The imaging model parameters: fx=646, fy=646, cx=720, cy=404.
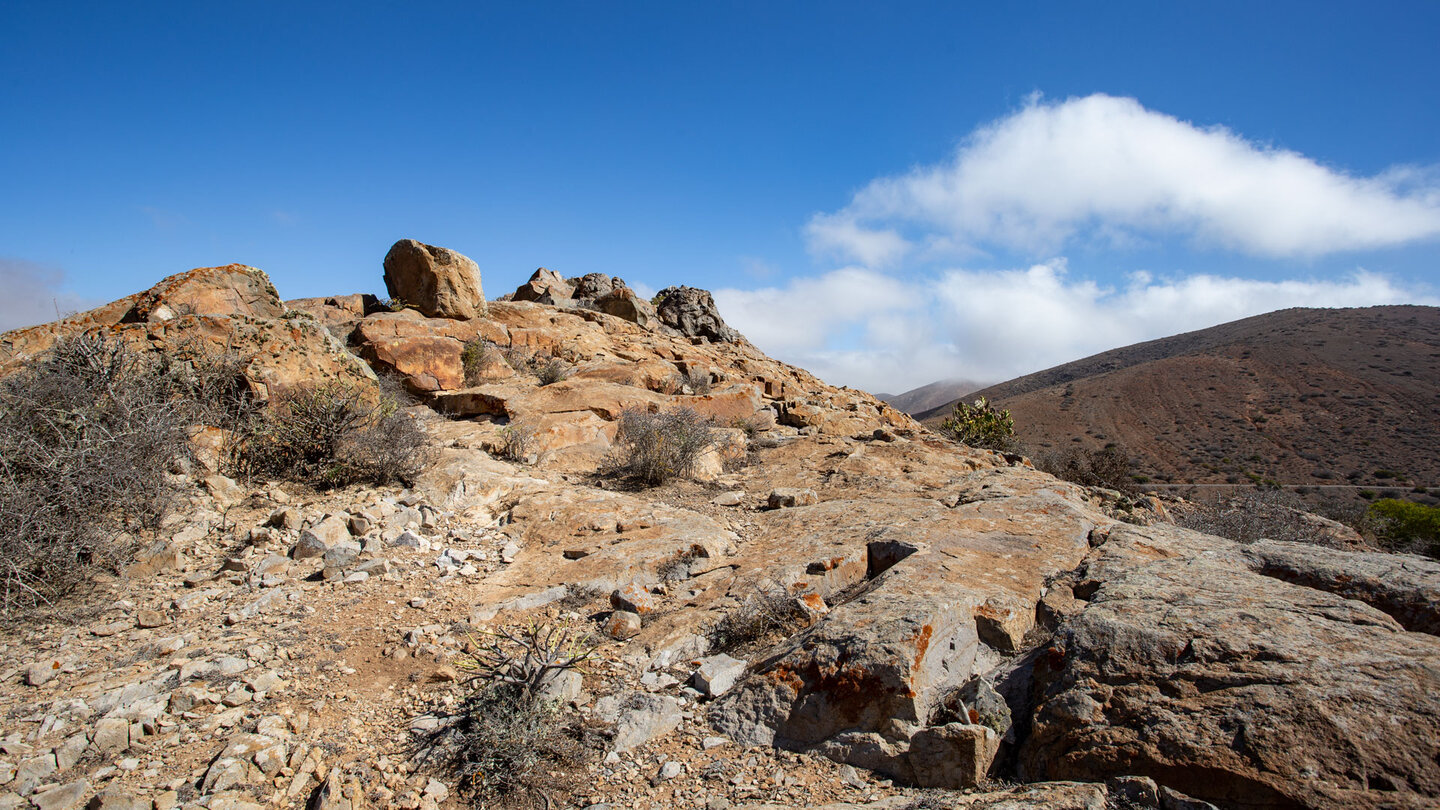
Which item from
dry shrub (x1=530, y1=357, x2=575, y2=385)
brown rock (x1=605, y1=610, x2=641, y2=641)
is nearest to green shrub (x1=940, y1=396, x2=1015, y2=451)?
dry shrub (x1=530, y1=357, x2=575, y2=385)

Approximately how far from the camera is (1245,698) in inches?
99.4

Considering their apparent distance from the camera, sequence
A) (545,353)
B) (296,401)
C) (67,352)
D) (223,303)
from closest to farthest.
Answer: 1. (67,352)
2. (296,401)
3. (223,303)
4. (545,353)

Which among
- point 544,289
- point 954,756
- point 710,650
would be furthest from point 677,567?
point 544,289

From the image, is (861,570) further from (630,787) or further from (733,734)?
(630,787)

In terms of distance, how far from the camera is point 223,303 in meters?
7.52

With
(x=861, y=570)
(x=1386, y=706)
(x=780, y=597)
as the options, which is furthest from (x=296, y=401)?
(x=1386, y=706)

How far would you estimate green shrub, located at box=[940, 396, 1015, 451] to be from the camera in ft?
44.3

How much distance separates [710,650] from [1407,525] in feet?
63.8

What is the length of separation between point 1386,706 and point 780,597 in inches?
110

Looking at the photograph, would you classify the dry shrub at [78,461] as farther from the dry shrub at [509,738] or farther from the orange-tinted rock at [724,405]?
the orange-tinted rock at [724,405]

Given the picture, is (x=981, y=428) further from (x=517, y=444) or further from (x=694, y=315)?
(x=517, y=444)

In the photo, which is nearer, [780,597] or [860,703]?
[860,703]

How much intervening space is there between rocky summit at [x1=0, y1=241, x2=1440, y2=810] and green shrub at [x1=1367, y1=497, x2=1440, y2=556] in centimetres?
1109

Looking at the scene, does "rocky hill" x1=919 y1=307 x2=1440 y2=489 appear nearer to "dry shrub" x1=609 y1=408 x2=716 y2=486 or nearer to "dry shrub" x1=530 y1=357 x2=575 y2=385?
"dry shrub" x1=530 y1=357 x2=575 y2=385
